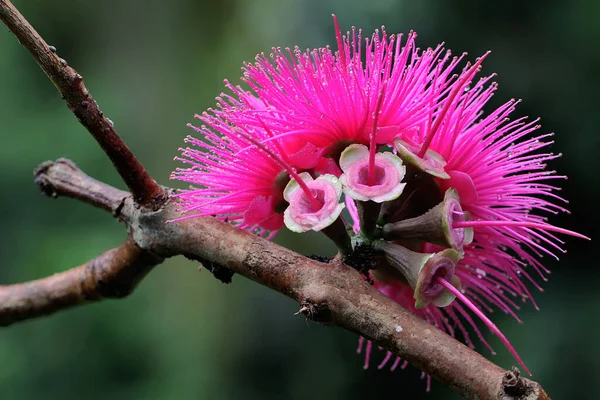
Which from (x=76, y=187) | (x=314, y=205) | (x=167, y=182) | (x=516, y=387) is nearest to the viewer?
(x=516, y=387)

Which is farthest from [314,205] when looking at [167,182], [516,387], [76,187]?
[167,182]

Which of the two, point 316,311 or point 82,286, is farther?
point 82,286

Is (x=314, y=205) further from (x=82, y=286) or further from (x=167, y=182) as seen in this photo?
(x=167, y=182)

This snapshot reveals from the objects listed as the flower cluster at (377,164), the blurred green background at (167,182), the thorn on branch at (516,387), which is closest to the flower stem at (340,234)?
the flower cluster at (377,164)

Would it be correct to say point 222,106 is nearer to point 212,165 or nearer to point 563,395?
point 212,165

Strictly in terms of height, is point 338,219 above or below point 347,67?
below

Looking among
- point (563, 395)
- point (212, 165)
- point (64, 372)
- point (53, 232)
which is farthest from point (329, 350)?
point (212, 165)
